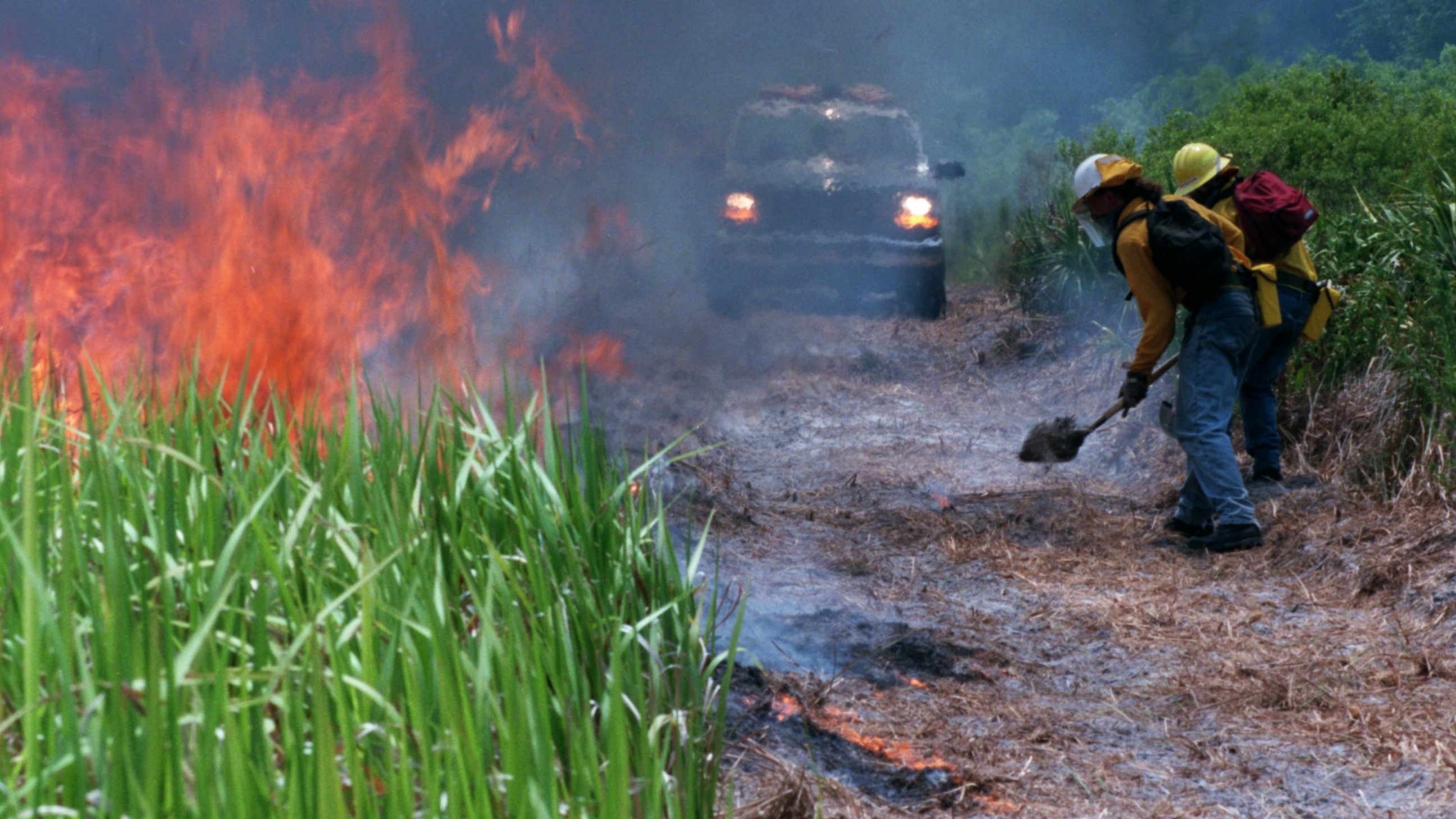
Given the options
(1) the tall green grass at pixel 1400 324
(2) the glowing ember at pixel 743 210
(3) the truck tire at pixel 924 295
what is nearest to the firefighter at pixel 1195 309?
(1) the tall green grass at pixel 1400 324

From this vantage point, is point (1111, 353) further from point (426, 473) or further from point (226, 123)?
point (426, 473)

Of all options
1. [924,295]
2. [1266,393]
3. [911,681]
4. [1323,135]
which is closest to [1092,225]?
[1266,393]

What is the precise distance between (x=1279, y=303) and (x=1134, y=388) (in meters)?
0.81

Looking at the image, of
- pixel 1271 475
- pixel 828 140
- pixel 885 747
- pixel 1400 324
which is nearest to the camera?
pixel 885 747

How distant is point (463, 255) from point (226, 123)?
5.57 ft

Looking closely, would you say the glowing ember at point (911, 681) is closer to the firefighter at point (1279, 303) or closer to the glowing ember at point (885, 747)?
the glowing ember at point (885, 747)

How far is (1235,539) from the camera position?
5.26 m

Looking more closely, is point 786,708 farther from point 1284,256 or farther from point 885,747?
point 1284,256

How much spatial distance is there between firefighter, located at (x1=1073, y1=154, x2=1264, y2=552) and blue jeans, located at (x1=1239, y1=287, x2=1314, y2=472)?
421mm

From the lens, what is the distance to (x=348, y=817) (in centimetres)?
139

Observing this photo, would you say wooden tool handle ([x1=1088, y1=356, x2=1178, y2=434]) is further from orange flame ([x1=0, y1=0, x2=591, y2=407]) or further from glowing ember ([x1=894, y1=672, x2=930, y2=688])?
orange flame ([x1=0, y1=0, x2=591, y2=407])

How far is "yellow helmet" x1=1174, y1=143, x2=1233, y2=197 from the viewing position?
5617mm

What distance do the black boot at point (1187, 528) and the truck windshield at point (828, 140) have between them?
664cm

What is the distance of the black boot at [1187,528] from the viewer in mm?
5562
